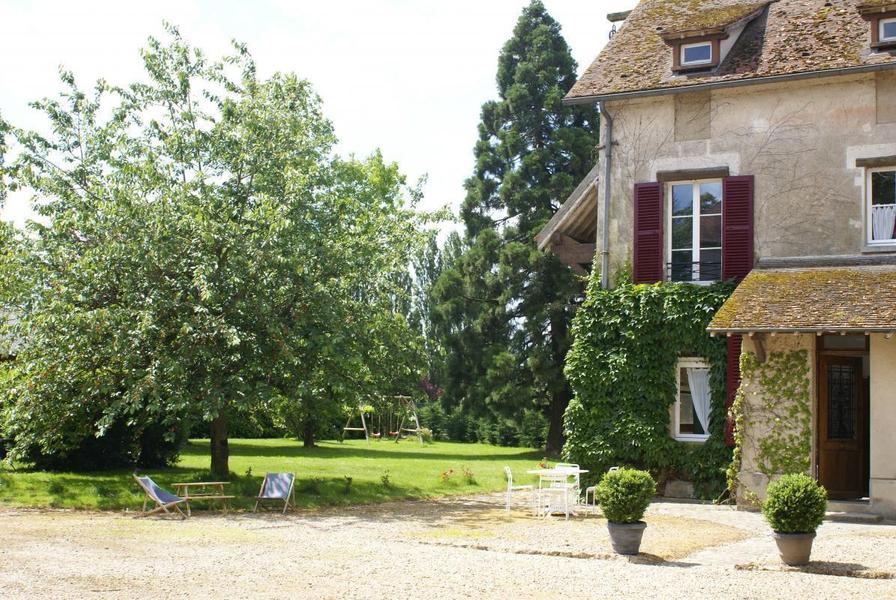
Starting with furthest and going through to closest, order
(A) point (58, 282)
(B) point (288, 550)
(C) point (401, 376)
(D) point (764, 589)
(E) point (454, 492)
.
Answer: (E) point (454, 492) → (C) point (401, 376) → (A) point (58, 282) → (B) point (288, 550) → (D) point (764, 589)

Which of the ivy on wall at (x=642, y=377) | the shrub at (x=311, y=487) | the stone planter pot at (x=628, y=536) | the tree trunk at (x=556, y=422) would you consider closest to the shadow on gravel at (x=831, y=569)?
the stone planter pot at (x=628, y=536)

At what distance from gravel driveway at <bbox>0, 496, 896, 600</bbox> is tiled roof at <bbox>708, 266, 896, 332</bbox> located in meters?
3.04

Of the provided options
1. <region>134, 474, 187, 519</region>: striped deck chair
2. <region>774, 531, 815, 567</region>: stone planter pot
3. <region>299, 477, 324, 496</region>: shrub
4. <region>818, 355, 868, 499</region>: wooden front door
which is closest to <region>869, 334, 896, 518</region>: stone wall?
<region>818, 355, 868, 499</region>: wooden front door

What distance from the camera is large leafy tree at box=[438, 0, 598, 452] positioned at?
37.5 metres

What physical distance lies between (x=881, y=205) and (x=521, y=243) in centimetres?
2146

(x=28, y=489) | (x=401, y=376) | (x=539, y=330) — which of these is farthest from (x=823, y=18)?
(x=539, y=330)

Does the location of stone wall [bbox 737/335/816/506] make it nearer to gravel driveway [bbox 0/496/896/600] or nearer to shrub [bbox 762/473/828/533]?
gravel driveway [bbox 0/496/896/600]

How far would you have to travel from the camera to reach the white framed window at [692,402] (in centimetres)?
1862

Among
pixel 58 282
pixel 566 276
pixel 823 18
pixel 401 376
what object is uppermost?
pixel 823 18

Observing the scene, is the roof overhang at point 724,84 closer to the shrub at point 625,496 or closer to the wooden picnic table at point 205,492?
the shrub at point 625,496

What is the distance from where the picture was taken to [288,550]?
12500 mm

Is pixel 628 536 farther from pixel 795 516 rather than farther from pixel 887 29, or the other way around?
pixel 887 29

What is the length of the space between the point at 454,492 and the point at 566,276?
17.1 metres

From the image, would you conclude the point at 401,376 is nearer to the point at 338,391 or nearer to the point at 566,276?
the point at 338,391
